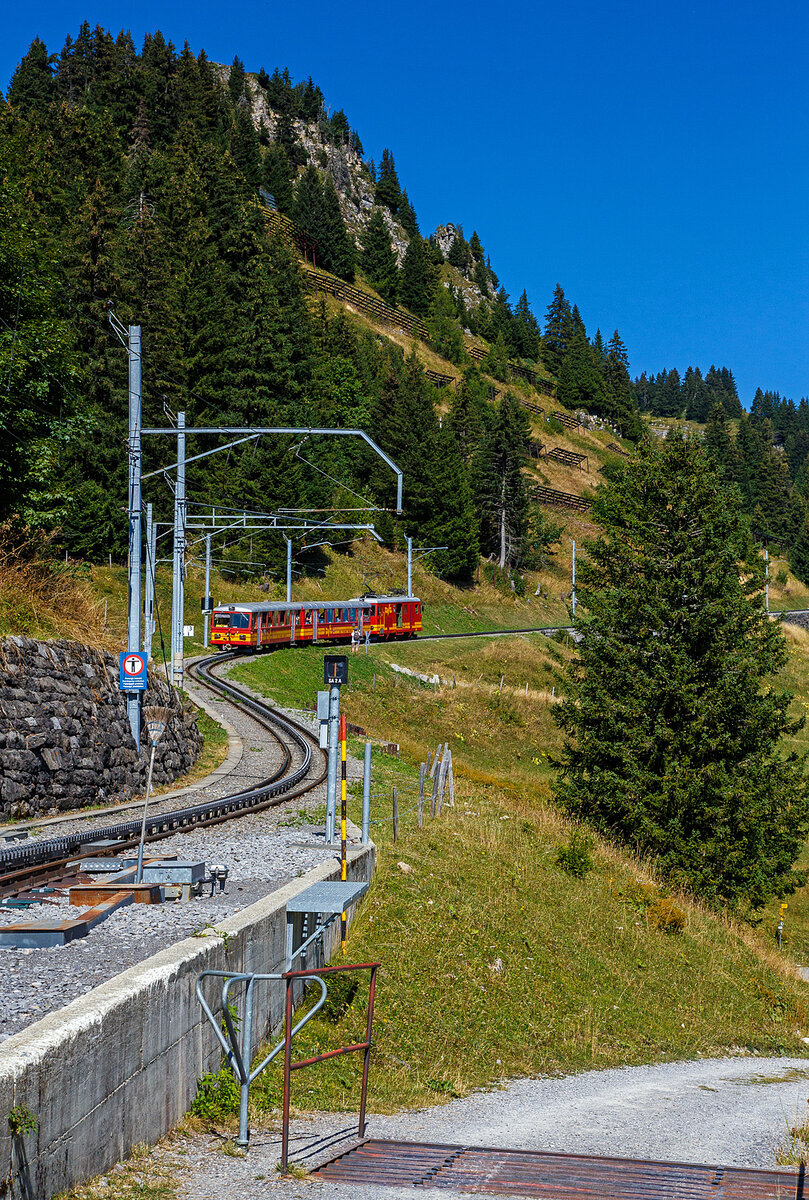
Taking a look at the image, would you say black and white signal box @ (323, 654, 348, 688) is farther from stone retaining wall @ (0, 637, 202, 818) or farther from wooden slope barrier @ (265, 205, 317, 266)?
wooden slope barrier @ (265, 205, 317, 266)

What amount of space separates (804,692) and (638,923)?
5609 cm

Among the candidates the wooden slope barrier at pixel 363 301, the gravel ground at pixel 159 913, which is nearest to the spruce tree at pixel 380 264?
the wooden slope barrier at pixel 363 301

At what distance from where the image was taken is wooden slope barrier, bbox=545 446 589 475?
139 meters

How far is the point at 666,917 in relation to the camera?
1950 cm

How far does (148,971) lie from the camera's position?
7.73 metres

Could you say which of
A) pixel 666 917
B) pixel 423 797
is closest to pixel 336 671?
pixel 423 797

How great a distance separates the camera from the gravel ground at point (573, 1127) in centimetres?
730

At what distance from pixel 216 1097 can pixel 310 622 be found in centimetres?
4667

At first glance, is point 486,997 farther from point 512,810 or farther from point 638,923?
point 512,810

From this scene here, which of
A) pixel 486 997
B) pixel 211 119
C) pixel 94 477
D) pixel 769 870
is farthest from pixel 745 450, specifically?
pixel 486 997

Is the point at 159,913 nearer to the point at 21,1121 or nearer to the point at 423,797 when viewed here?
the point at 21,1121

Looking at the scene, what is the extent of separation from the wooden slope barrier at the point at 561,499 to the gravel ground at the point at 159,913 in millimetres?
103391

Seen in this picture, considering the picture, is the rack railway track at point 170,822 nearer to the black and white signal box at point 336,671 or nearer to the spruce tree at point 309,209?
the black and white signal box at point 336,671

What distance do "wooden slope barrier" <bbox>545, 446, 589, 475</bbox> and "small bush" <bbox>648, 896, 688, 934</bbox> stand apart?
120918 millimetres
